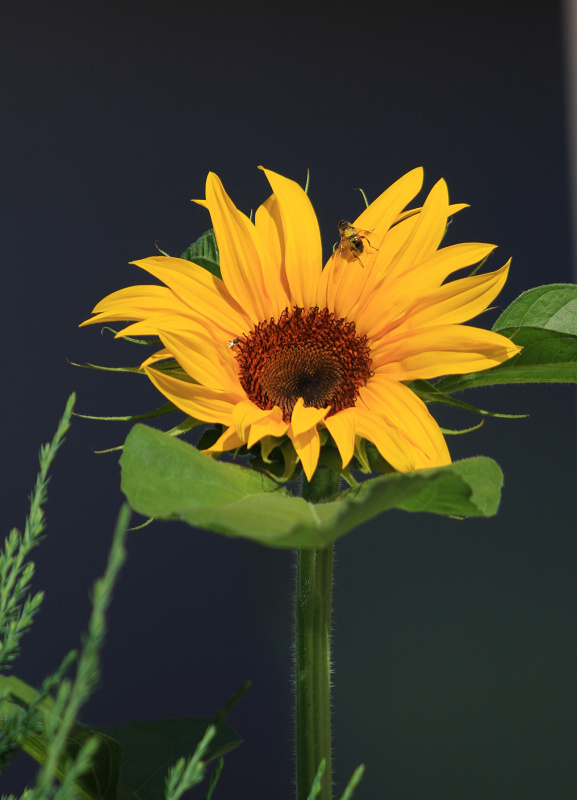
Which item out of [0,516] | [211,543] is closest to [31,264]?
[0,516]

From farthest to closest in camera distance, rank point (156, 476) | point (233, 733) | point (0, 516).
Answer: point (0, 516)
point (233, 733)
point (156, 476)

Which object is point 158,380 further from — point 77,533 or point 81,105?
point 81,105

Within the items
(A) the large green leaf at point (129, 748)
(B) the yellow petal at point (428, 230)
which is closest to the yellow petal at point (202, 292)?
(B) the yellow petal at point (428, 230)

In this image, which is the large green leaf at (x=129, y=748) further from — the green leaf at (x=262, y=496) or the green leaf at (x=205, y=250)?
the green leaf at (x=205, y=250)

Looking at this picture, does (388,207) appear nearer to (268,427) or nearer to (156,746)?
(268,427)

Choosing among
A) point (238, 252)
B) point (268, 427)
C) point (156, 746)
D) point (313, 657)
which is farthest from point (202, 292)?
point (156, 746)

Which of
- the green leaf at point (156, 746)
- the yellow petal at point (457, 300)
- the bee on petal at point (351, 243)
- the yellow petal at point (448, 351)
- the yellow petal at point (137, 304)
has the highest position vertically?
the bee on petal at point (351, 243)

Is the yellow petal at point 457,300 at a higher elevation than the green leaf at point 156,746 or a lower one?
higher
